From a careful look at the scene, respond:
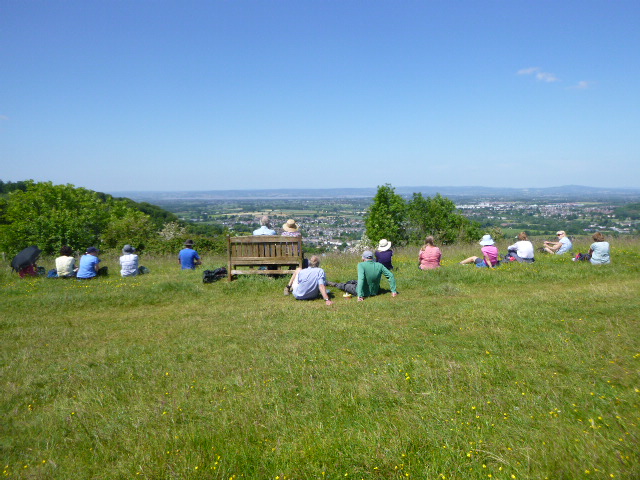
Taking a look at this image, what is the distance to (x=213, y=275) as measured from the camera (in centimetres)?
1121

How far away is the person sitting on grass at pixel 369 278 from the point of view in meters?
9.12

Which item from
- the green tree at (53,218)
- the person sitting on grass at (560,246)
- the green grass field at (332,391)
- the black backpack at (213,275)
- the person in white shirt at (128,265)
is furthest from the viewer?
the green tree at (53,218)

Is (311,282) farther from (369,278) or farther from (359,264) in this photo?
(369,278)

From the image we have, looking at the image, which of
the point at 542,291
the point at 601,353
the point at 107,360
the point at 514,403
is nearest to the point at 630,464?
the point at 514,403

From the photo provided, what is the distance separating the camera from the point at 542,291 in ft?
31.1

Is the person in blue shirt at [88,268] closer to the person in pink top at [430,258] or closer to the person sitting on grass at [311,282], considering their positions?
the person sitting on grass at [311,282]

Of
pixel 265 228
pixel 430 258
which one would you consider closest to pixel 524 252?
pixel 430 258

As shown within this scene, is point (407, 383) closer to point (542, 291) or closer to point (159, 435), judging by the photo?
point (159, 435)

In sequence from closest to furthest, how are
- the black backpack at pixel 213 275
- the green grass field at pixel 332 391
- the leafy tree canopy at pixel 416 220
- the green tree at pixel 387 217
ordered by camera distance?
1. the green grass field at pixel 332 391
2. the black backpack at pixel 213 275
3. the leafy tree canopy at pixel 416 220
4. the green tree at pixel 387 217

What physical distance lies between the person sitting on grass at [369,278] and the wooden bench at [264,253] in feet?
6.97

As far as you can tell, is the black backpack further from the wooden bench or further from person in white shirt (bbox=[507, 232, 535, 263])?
person in white shirt (bbox=[507, 232, 535, 263])

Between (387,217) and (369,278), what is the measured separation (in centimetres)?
2217

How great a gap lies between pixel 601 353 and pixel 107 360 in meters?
6.49

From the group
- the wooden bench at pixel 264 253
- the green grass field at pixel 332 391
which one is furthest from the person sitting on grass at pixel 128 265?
the green grass field at pixel 332 391
